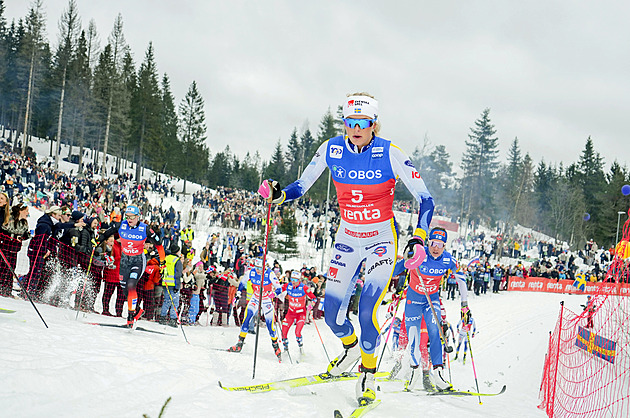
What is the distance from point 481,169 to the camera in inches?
2422

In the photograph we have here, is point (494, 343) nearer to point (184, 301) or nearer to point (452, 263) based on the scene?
point (452, 263)

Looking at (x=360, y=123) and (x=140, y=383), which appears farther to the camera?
(x=360, y=123)

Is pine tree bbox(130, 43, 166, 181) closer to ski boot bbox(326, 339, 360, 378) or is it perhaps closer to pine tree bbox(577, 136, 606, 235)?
ski boot bbox(326, 339, 360, 378)

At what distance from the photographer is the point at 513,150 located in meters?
83.9

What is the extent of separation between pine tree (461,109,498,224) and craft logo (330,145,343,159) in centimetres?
5849

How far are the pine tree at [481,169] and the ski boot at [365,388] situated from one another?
58559mm

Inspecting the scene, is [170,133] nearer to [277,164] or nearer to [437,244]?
[277,164]

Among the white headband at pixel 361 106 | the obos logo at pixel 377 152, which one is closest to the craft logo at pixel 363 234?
the obos logo at pixel 377 152

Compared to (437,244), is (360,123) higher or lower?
higher

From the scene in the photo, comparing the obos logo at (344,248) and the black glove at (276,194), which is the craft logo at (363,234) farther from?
the black glove at (276,194)

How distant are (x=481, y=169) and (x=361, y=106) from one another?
61117mm

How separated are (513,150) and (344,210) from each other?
8757 centimetres

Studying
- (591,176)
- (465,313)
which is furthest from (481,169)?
(465,313)

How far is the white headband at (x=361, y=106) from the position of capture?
459 cm
